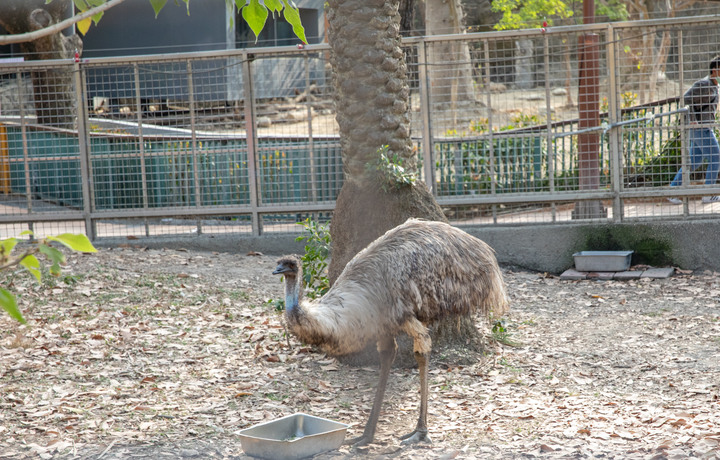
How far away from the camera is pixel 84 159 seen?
10.3 metres

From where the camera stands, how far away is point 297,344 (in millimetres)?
6641

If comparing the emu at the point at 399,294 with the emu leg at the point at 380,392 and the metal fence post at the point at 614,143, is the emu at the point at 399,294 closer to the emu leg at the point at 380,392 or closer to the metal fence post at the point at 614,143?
the emu leg at the point at 380,392

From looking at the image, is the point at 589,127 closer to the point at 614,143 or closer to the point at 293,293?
the point at 614,143

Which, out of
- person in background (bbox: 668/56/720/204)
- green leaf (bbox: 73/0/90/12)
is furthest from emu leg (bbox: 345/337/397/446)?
person in background (bbox: 668/56/720/204)

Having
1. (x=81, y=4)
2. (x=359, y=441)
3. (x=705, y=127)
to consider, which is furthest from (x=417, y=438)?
(x=705, y=127)

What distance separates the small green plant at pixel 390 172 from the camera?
6.52 metres

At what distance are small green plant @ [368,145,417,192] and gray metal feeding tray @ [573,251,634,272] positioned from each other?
3.39m

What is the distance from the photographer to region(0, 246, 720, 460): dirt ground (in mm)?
4754

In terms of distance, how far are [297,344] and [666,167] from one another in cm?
556

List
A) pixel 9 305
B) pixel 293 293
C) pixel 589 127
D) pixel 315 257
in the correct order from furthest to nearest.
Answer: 1. pixel 589 127
2. pixel 315 257
3. pixel 293 293
4. pixel 9 305

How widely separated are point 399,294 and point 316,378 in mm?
1385

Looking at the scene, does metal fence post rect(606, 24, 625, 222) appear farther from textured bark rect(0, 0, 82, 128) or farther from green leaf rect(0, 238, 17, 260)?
green leaf rect(0, 238, 17, 260)

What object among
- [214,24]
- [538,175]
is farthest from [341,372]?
[214,24]

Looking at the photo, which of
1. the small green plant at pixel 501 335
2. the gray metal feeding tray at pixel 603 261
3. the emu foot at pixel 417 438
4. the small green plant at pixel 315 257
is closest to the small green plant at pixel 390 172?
the small green plant at pixel 315 257
